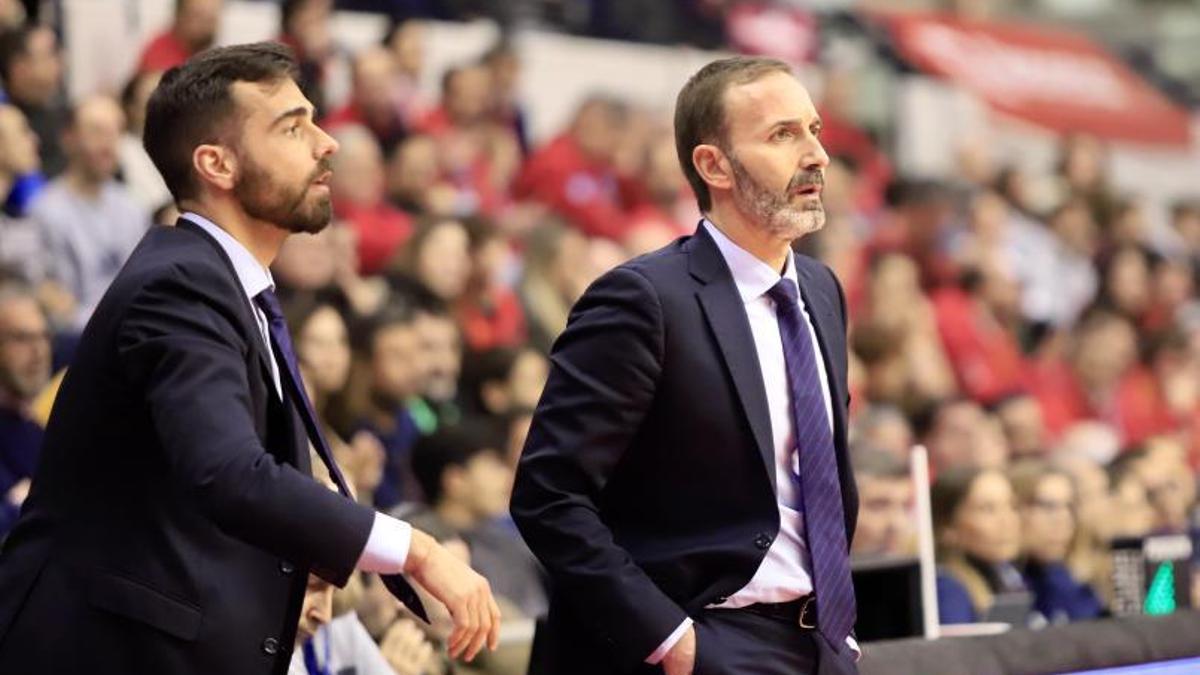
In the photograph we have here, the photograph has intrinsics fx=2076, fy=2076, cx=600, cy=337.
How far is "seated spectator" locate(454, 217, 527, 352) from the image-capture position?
26.5 feet

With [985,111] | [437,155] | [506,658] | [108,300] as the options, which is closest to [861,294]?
[437,155]

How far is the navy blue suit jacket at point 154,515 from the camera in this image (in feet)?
9.30

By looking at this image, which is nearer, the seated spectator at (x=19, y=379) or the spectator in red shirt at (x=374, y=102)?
the seated spectator at (x=19, y=379)

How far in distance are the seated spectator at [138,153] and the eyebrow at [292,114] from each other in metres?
3.52

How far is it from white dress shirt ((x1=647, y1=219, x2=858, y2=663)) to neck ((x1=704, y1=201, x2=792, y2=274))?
0.01 meters

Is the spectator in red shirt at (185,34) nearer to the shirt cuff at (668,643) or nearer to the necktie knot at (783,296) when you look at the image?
the necktie knot at (783,296)

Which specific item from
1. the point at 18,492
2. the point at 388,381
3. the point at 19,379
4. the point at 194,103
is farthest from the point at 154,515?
the point at 388,381

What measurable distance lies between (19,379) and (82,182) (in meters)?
1.22

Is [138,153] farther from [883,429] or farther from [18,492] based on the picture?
[883,429]

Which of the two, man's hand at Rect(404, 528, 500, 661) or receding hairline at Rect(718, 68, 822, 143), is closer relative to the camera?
man's hand at Rect(404, 528, 500, 661)

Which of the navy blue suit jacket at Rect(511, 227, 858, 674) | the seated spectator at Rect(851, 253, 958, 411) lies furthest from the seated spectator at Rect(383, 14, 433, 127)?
the navy blue suit jacket at Rect(511, 227, 858, 674)

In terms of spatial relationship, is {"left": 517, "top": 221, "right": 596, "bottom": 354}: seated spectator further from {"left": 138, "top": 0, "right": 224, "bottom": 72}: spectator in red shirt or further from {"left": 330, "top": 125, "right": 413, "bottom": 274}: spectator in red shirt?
{"left": 138, "top": 0, "right": 224, "bottom": 72}: spectator in red shirt

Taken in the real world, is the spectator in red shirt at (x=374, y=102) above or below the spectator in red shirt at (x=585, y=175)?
above

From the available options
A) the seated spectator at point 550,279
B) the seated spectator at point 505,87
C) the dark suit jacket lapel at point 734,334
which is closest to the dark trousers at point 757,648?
the dark suit jacket lapel at point 734,334
